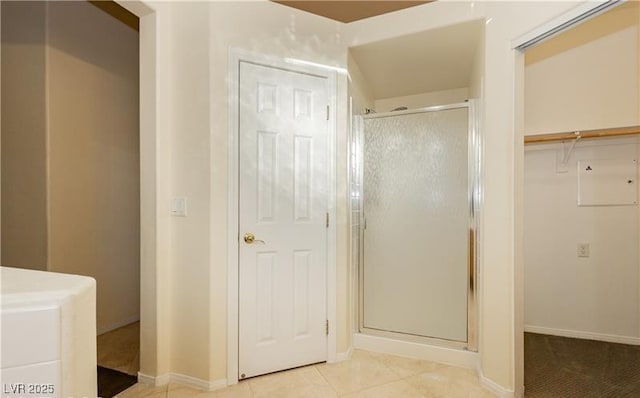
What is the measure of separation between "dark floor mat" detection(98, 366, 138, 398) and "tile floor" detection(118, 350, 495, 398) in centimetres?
6

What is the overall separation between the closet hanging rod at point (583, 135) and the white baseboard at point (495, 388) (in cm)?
183

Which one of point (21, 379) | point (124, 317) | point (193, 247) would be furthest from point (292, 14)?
point (124, 317)

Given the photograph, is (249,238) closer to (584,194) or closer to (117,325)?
(117,325)

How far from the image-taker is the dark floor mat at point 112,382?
6.59ft

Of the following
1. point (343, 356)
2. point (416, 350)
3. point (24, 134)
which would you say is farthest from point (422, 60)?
point (24, 134)

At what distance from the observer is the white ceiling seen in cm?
237

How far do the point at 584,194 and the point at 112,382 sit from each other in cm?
366

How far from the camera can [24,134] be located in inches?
100

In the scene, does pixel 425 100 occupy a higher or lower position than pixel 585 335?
higher

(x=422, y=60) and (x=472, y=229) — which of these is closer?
(x=472, y=229)

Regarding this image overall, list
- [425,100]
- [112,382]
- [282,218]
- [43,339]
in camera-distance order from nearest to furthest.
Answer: [43,339]
[112,382]
[282,218]
[425,100]

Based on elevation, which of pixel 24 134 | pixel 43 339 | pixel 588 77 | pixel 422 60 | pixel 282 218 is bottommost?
pixel 43 339

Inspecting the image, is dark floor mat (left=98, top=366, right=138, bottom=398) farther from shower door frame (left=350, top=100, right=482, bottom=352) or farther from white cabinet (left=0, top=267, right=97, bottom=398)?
shower door frame (left=350, top=100, right=482, bottom=352)

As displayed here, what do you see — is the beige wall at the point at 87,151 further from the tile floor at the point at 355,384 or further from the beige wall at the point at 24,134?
the tile floor at the point at 355,384
